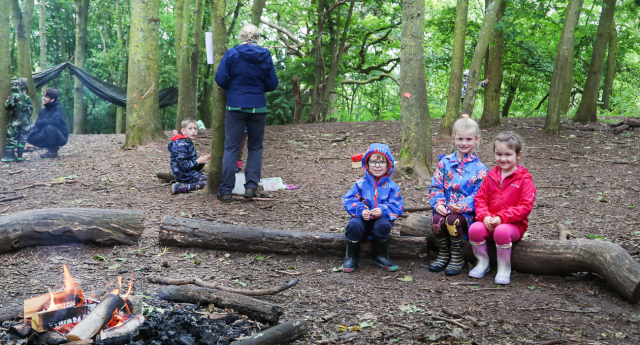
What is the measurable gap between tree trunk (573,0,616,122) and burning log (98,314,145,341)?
12.0m

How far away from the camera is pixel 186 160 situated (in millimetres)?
6547

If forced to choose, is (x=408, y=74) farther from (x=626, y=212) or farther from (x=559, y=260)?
(x=559, y=260)

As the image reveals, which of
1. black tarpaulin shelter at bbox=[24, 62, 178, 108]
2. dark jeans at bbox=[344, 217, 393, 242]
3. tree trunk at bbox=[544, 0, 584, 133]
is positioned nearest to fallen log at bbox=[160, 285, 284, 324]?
dark jeans at bbox=[344, 217, 393, 242]

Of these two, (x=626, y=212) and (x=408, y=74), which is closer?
(x=626, y=212)

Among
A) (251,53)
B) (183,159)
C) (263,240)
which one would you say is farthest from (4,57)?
(263,240)

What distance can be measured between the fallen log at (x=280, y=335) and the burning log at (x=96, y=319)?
0.76 metres

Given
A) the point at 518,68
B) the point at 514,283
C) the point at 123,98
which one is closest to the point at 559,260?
the point at 514,283

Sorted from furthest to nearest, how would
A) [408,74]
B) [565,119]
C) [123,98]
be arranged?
[123,98], [565,119], [408,74]

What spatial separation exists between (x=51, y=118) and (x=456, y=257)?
8.90m

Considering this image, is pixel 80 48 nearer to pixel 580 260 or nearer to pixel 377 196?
pixel 377 196

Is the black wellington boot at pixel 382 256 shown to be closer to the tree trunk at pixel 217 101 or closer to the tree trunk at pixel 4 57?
the tree trunk at pixel 217 101

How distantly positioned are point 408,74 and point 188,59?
7.45 m

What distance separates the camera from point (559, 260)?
3.70 meters

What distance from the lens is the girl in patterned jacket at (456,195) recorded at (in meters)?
4.03
